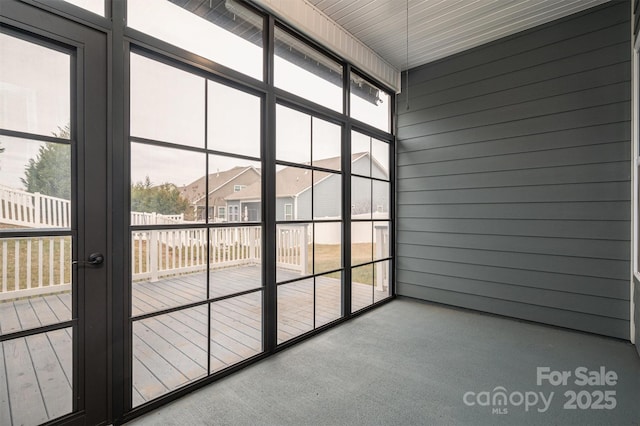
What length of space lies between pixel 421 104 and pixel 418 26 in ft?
3.50

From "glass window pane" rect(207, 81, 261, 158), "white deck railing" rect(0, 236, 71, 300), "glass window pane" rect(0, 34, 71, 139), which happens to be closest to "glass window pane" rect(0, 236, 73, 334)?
"white deck railing" rect(0, 236, 71, 300)

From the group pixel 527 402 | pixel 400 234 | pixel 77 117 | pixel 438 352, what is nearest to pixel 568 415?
Answer: pixel 527 402

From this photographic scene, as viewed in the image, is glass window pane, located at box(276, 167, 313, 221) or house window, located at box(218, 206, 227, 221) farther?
glass window pane, located at box(276, 167, 313, 221)

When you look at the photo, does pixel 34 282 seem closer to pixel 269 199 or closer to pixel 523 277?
pixel 269 199

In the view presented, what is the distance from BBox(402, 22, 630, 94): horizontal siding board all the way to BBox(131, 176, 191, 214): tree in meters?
3.53

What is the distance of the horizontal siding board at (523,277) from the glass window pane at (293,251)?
1.87 meters

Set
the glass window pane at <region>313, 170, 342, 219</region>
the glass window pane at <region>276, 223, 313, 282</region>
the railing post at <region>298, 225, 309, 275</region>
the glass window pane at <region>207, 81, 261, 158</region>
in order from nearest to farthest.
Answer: the glass window pane at <region>207, 81, 261, 158</region> < the glass window pane at <region>276, 223, 313, 282</region> < the railing post at <region>298, 225, 309, 275</region> < the glass window pane at <region>313, 170, 342, 219</region>

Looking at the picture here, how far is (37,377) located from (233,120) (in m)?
1.97

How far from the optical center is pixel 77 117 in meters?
1.62

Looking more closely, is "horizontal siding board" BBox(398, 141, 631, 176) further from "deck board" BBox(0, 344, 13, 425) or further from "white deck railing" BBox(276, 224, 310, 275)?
"deck board" BBox(0, 344, 13, 425)

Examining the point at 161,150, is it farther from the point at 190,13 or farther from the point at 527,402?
the point at 527,402

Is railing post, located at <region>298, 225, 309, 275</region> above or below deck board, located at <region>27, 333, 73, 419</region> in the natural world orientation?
above

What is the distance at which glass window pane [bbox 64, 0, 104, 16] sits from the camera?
1631 mm

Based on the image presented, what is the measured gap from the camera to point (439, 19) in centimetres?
310
